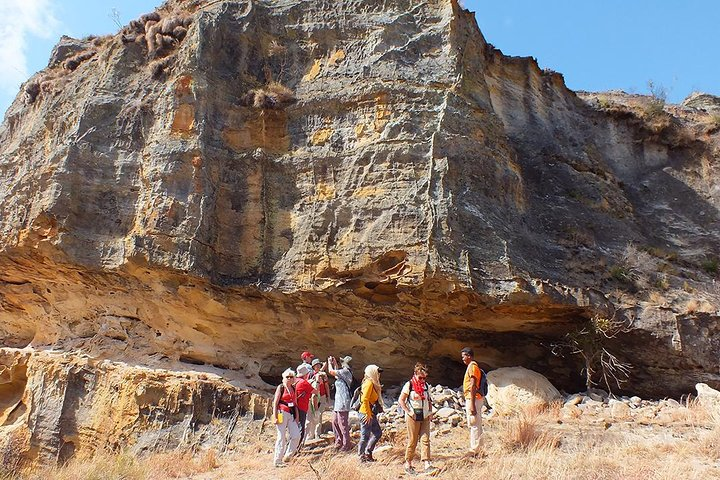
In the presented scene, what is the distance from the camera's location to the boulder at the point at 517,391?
35.1 feet

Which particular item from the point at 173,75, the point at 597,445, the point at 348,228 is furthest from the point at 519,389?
the point at 173,75

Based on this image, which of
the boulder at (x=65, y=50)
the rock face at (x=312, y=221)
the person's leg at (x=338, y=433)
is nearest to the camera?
the person's leg at (x=338, y=433)

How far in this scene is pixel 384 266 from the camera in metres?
10.6

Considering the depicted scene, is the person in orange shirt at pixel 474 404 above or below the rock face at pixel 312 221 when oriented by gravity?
below

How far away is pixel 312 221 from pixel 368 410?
4.28m

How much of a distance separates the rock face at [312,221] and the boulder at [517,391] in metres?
0.95

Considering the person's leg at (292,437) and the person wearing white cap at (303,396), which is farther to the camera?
the person wearing white cap at (303,396)

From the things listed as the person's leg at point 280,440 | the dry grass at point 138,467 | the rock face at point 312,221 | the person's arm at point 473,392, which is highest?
the rock face at point 312,221

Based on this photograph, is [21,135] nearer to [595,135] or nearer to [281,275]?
[281,275]

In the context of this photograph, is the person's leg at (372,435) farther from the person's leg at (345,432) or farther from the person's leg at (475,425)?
the person's leg at (475,425)

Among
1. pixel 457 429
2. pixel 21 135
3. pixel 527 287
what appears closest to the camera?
pixel 457 429

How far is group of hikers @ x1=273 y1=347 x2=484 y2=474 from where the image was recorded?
7.68 metres

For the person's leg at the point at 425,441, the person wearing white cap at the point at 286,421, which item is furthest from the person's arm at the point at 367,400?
the person wearing white cap at the point at 286,421

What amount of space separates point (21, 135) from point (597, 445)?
43.0 ft
